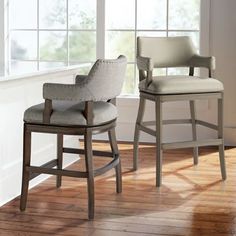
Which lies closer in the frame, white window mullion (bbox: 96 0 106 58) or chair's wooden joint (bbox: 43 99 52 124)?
chair's wooden joint (bbox: 43 99 52 124)

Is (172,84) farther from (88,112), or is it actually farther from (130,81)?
(130,81)

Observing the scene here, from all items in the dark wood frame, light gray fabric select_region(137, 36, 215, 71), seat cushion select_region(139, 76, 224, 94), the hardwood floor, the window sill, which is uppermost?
light gray fabric select_region(137, 36, 215, 71)

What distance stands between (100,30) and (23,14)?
32.1 inches

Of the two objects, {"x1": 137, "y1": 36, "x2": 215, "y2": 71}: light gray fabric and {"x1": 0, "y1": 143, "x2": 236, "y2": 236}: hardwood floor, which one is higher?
{"x1": 137, "y1": 36, "x2": 215, "y2": 71}: light gray fabric

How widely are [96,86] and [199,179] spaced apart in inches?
51.1

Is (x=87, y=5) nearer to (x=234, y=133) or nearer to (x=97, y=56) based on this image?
(x=97, y=56)

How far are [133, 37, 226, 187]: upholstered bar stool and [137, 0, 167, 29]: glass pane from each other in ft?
3.19

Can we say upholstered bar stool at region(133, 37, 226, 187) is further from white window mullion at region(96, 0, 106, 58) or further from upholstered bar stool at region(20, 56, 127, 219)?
white window mullion at region(96, 0, 106, 58)

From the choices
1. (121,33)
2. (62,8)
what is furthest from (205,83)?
(62,8)

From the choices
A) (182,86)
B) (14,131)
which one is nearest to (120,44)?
(182,86)

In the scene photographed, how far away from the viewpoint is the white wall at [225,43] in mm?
5066

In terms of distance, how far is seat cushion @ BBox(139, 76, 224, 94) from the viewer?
3789mm

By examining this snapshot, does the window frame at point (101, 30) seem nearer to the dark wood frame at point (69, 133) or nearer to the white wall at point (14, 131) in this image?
the white wall at point (14, 131)

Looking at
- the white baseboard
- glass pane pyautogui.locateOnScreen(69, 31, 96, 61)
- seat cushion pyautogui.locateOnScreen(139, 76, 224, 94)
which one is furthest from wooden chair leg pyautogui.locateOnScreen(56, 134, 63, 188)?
glass pane pyautogui.locateOnScreen(69, 31, 96, 61)
